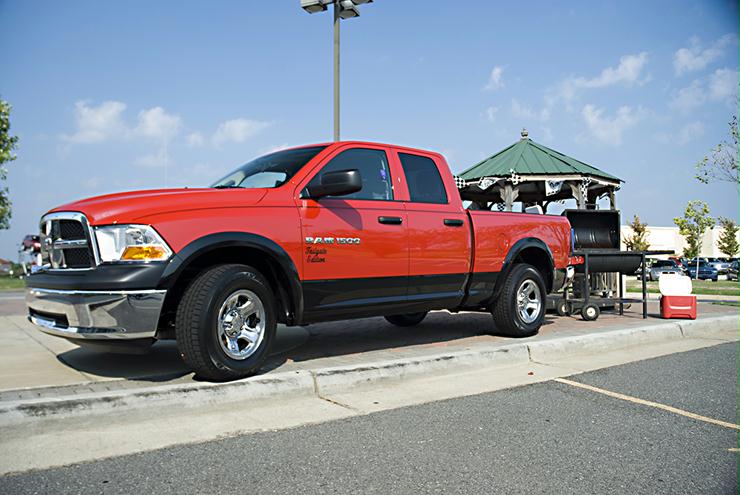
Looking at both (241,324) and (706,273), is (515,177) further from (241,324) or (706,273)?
(706,273)

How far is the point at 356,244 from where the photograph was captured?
528cm

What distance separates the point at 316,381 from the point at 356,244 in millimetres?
1291

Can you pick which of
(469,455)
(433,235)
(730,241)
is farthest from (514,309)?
(730,241)

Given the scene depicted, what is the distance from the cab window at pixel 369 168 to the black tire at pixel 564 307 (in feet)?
16.5

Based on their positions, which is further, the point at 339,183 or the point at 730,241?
the point at 730,241

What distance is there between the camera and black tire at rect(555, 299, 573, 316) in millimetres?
9641

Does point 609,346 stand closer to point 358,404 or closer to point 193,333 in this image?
point 358,404

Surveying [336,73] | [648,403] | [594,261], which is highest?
[336,73]

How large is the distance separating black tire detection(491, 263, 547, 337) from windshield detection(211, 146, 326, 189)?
291 centimetres

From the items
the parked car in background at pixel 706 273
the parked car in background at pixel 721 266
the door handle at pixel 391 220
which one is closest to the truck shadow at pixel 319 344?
the door handle at pixel 391 220

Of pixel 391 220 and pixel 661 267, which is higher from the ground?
pixel 391 220

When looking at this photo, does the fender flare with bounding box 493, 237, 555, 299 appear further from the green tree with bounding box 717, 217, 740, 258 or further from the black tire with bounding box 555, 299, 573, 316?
the green tree with bounding box 717, 217, 740, 258

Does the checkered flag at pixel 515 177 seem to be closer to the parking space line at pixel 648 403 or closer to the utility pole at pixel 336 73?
the utility pole at pixel 336 73

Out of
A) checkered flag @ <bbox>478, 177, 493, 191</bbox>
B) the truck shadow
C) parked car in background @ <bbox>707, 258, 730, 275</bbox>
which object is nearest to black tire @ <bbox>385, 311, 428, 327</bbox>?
the truck shadow
